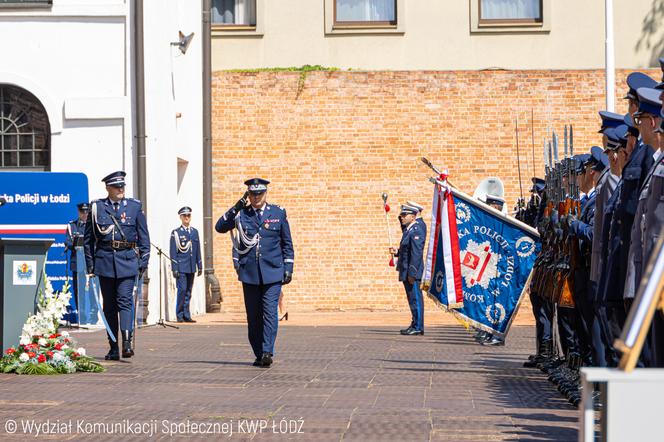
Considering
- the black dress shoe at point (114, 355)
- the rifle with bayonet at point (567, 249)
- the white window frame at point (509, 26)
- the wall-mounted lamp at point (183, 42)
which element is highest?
the white window frame at point (509, 26)

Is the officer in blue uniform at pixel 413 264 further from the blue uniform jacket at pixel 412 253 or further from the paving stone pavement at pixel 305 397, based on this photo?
the paving stone pavement at pixel 305 397

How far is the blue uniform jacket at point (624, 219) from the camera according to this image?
783 centimetres

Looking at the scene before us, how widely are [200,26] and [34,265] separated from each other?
1442 cm

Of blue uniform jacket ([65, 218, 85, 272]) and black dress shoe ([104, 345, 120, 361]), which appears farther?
blue uniform jacket ([65, 218, 85, 272])

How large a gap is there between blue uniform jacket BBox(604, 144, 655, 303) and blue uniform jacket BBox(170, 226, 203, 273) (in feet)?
50.1

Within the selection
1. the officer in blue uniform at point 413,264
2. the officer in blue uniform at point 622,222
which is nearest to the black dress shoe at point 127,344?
the officer in blue uniform at point 413,264

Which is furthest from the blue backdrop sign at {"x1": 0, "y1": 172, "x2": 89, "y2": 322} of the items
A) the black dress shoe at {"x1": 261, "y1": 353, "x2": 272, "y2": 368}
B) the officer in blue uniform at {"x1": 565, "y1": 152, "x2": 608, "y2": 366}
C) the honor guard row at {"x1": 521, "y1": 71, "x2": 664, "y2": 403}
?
the officer in blue uniform at {"x1": 565, "y1": 152, "x2": 608, "y2": 366}

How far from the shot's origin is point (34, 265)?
1245cm

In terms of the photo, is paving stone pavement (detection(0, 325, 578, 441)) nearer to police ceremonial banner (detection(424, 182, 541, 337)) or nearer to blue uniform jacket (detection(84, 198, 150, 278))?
police ceremonial banner (detection(424, 182, 541, 337))

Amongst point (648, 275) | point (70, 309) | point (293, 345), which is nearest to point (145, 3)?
point (70, 309)

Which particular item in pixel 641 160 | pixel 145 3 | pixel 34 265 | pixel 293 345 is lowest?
pixel 293 345

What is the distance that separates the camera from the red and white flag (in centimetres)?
1447

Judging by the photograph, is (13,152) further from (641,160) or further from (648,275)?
(648,275)

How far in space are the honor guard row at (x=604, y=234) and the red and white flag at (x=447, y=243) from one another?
1.71 meters
